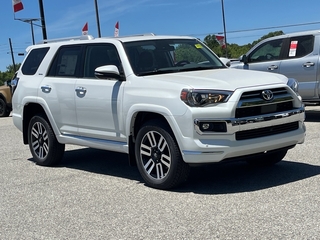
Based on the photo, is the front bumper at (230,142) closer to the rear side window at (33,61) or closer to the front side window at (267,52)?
the rear side window at (33,61)

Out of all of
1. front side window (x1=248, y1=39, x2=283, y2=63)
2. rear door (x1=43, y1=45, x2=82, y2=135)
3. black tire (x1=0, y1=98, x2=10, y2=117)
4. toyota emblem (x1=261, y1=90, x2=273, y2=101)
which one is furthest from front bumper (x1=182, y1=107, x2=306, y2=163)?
black tire (x1=0, y1=98, x2=10, y2=117)

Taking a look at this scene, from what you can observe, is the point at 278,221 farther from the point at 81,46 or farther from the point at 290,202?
the point at 81,46

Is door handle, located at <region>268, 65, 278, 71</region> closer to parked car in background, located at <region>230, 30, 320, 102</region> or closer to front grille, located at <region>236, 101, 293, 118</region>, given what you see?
parked car in background, located at <region>230, 30, 320, 102</region>

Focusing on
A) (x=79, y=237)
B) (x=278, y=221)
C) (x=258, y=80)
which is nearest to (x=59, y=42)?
(x=258, y=80)

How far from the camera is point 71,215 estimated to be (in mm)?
5480

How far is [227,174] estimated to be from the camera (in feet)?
22.7

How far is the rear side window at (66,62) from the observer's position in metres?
7.65

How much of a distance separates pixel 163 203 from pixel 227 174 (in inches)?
59.5

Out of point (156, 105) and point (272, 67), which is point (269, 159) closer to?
point (156, 105)

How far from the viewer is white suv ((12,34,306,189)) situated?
5.74 meters

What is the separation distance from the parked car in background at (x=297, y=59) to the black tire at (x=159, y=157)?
21.1 feet

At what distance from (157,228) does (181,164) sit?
1.23 m

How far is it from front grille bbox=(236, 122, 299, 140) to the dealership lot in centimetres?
60

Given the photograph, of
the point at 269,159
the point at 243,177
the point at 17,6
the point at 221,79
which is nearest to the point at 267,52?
the point at 269,159
